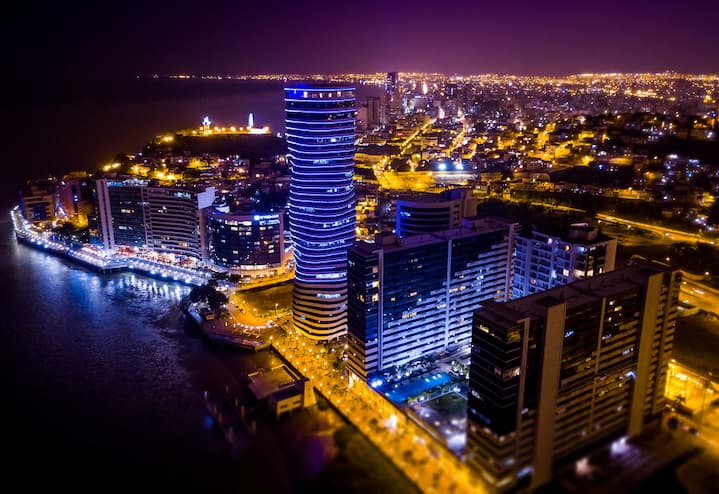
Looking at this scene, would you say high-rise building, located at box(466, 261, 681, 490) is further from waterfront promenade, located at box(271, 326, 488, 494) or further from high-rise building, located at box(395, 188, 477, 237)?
high-rise building, located at box(395, 188, 477, 237)

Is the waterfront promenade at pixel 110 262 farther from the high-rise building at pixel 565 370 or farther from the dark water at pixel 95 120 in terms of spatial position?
the high-rise building at pixel 565 370

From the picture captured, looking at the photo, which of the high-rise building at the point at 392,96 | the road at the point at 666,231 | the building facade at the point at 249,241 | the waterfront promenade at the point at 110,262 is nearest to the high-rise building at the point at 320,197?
the building facade at the point at 249,241

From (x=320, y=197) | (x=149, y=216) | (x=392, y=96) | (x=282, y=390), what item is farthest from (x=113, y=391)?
(x=392, y=96)

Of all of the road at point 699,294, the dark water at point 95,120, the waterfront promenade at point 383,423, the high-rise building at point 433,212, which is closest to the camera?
the waterfront promenade at point 383,423

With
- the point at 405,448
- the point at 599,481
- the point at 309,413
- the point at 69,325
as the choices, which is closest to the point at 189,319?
the point at 69,325

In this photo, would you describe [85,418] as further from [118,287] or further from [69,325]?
[118,287]

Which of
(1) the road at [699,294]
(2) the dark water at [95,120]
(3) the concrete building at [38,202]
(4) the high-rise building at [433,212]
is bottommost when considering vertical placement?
(1) the road at [699,294]
